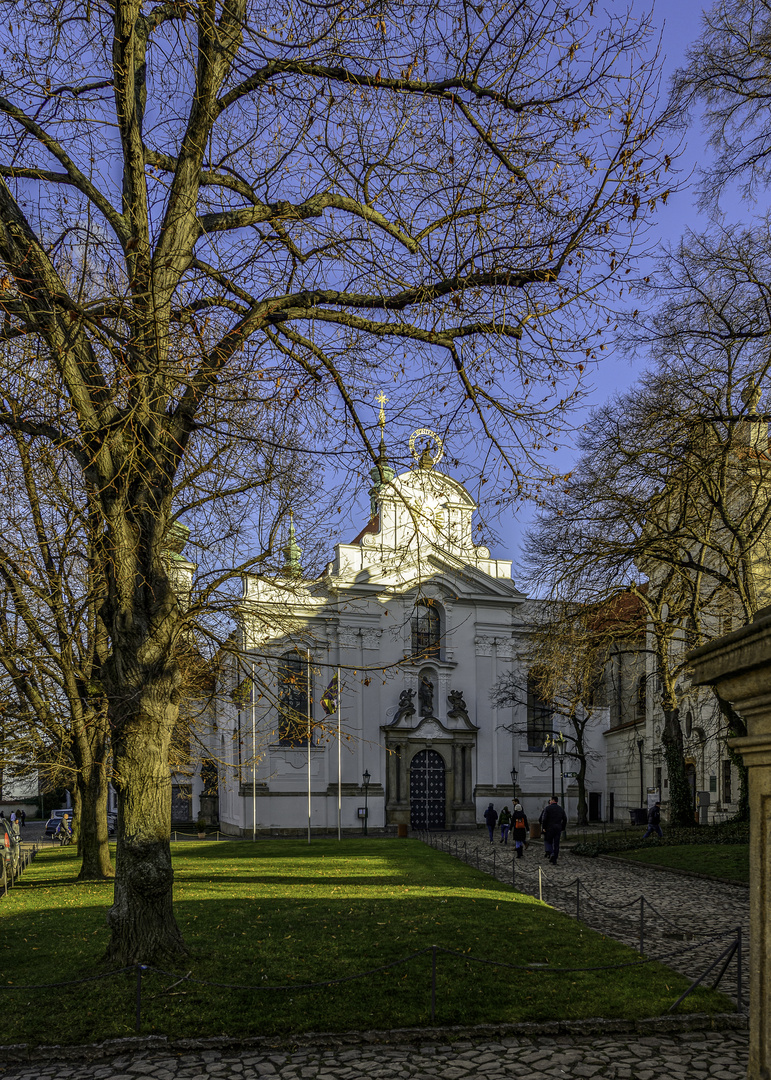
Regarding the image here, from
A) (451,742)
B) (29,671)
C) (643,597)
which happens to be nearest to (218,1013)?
(29,671)

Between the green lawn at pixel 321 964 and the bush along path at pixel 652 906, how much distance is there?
0.52 m

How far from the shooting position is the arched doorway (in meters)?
43.4

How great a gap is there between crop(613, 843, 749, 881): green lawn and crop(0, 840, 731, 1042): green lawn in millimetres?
5484

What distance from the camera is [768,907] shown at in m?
4.15

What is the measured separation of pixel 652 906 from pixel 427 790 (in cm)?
3232

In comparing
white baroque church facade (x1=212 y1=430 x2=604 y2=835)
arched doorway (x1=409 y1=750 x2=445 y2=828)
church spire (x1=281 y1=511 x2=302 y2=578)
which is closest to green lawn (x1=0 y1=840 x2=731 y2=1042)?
church spire (x1=281 y1=511 x2=302 y2=578)

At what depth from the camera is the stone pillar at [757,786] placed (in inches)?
159

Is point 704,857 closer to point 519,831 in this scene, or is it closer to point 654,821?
point 519,831

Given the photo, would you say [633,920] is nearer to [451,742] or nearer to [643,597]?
[643,597]

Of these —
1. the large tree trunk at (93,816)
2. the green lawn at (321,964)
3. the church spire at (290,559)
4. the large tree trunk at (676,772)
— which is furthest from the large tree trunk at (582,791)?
the church spire at (290,559)

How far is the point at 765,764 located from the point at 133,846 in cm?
719

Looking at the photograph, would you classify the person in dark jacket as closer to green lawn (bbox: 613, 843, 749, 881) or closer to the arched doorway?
green lawn (bbox: 613, 843, 749, 881)

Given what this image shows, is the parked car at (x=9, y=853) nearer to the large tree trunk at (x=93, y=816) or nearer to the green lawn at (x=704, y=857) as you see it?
the large tree trunk at (x=93, y=816)

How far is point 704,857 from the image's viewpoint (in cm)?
2250
